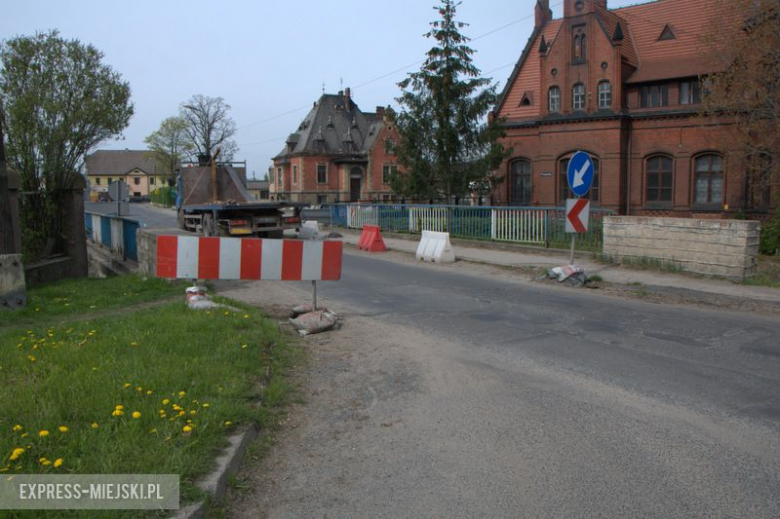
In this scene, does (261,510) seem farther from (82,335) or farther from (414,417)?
(82,335)

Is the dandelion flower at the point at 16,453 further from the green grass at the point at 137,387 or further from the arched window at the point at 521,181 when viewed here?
the arched window at the point at 521,181

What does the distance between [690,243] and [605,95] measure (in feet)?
72.2

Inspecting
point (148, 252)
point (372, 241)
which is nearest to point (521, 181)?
point (372, 241)

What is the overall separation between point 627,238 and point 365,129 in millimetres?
61162

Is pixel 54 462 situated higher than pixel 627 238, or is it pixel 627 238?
pixel 627 238

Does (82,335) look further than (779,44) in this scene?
No

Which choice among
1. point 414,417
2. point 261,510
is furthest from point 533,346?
point 261,510

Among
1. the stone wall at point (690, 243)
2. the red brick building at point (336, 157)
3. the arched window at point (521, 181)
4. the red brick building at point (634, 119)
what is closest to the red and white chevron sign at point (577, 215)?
the stone wall at point (690, 243)

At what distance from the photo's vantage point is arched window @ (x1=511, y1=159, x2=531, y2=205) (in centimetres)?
3769

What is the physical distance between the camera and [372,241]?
867 inches

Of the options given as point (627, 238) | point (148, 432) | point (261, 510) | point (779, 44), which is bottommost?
point (261, 510)

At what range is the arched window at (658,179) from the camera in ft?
107

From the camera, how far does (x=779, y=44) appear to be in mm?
21953

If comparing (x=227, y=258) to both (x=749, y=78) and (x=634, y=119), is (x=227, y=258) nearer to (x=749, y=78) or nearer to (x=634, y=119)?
(x=749, y=78)
